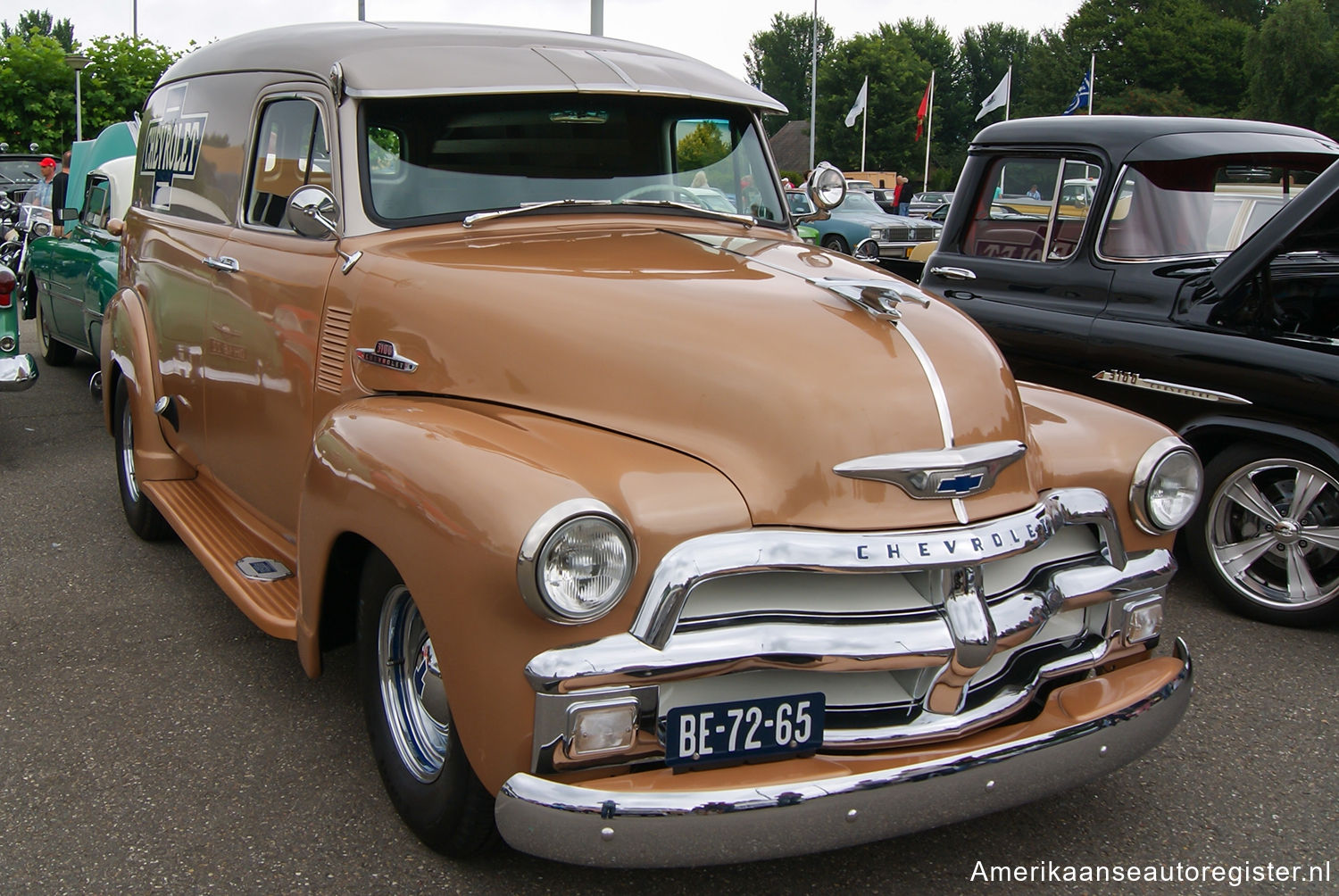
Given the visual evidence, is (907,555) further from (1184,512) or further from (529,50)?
(529,50)

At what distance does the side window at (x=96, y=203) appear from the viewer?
827 centimetres

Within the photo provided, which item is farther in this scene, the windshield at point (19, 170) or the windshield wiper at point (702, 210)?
the windshield at point (19, 170)

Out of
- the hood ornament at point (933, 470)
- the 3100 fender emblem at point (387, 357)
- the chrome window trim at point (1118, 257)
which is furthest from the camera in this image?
the chrome window trim at point (1118, 257)

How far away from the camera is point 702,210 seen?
3.86m

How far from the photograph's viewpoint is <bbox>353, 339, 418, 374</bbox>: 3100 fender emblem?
10.2 feet

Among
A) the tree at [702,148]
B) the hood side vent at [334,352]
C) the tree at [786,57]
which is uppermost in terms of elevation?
the tree at [786,57]

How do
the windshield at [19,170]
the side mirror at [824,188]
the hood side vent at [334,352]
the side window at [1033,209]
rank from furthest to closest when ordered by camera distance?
the windshield at [19,170] → the side window at [1033,209] → the side mirror at [824,188] → the hood side vent at [334,352]

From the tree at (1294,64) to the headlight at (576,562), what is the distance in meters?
64.7

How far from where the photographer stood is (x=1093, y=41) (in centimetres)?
7469

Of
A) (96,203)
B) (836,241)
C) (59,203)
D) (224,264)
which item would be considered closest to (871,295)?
(224,264)

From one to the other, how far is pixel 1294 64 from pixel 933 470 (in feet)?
219

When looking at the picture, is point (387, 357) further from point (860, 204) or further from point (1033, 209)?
point (860, 204)

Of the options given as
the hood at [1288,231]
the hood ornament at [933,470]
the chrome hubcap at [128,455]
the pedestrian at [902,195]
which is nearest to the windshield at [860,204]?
the pedestrian at [902,195]

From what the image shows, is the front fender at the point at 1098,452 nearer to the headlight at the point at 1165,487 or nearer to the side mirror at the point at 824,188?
the headlight at the point at 1165,487
